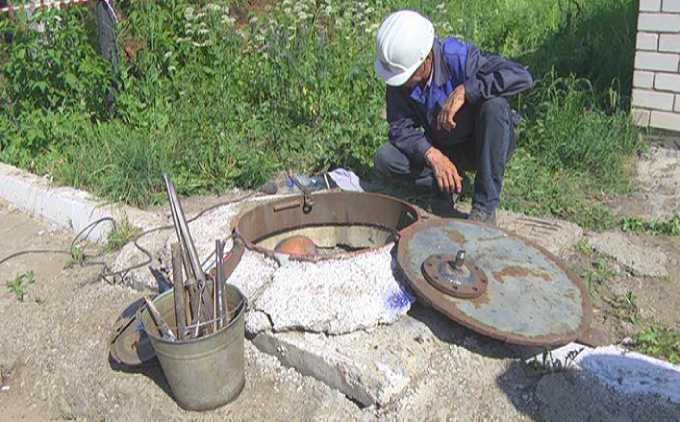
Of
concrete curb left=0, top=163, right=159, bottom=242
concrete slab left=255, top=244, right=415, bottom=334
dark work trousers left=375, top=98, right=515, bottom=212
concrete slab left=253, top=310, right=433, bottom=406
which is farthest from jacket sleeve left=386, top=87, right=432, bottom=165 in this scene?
concrete curb left=0, top=163, right=159, bottom=242

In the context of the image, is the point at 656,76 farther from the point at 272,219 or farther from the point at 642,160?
the point at 272,219

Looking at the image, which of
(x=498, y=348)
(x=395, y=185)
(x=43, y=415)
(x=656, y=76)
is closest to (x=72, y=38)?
(x=395, y=185)

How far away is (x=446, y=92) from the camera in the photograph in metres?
3.80

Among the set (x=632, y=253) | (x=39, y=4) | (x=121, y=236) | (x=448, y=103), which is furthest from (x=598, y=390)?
(x=39, y=4)

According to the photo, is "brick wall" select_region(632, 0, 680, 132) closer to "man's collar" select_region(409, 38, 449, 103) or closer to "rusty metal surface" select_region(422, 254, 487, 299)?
"man's collar" select_region(409, 38, 449, 103)

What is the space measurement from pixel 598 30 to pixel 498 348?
4405 millimetres

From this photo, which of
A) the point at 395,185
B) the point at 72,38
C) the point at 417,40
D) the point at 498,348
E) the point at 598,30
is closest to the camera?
the point at 498,348

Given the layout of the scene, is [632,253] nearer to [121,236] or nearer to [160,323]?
[160,323]

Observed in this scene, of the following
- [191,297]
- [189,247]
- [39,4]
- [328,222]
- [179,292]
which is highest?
[39,4]

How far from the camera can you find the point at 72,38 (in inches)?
204

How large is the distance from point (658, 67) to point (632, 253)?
1.89 m

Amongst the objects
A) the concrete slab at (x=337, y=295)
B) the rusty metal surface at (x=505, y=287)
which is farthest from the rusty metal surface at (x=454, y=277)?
the concrete slab at (x=337, y=295)

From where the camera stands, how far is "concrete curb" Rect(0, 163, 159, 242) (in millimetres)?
4230

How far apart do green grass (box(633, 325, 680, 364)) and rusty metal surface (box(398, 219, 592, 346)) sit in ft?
0.93
